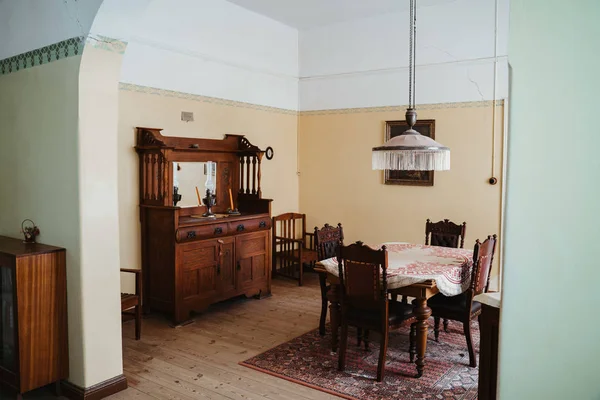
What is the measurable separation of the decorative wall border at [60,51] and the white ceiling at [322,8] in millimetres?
2921

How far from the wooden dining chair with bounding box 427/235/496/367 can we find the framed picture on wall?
2.17 metres

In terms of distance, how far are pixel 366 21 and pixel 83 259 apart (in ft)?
15.9

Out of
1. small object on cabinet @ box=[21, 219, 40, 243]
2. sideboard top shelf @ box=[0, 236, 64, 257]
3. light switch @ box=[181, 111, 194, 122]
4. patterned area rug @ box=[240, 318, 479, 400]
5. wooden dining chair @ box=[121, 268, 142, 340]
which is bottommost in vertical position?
patterned area rug @ box=[240, 318, 479, 400]

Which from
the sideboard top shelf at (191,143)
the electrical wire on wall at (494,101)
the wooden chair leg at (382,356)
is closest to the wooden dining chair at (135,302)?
the sideboard top shelf at (191,143)

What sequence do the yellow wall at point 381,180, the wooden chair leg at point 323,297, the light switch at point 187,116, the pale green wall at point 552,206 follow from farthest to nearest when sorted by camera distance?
1. the yellow wall at point 381,180
2. the light switch at point 187,116
3. the wooden chair leg at point 323,297
4. the pale green wall at point 552,206

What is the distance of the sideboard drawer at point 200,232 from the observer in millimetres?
4871

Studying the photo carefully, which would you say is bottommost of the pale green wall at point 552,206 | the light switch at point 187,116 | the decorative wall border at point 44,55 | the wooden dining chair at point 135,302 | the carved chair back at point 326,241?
the wooden dining chair at point 135,302

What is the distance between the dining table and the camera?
371 cm

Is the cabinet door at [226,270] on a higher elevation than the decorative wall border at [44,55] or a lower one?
lower

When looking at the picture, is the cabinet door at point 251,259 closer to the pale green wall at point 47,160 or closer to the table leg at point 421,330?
the pale green wall at point 47,160

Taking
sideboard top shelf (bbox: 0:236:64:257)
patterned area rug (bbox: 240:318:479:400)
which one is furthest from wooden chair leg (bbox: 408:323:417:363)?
sideboard top shelf (bbox: 0:236:64:257)

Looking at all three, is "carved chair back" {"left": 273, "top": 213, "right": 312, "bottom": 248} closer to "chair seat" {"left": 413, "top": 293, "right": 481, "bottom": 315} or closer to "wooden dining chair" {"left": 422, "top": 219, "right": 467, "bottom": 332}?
"wooden dining chair" {"left": 422, "top": 219, "right": 467, "bottom": 332}

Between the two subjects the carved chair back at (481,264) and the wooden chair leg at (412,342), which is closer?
the carved chair back at (481,264)

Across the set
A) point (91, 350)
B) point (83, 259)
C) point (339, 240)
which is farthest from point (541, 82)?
point (339, 240)
